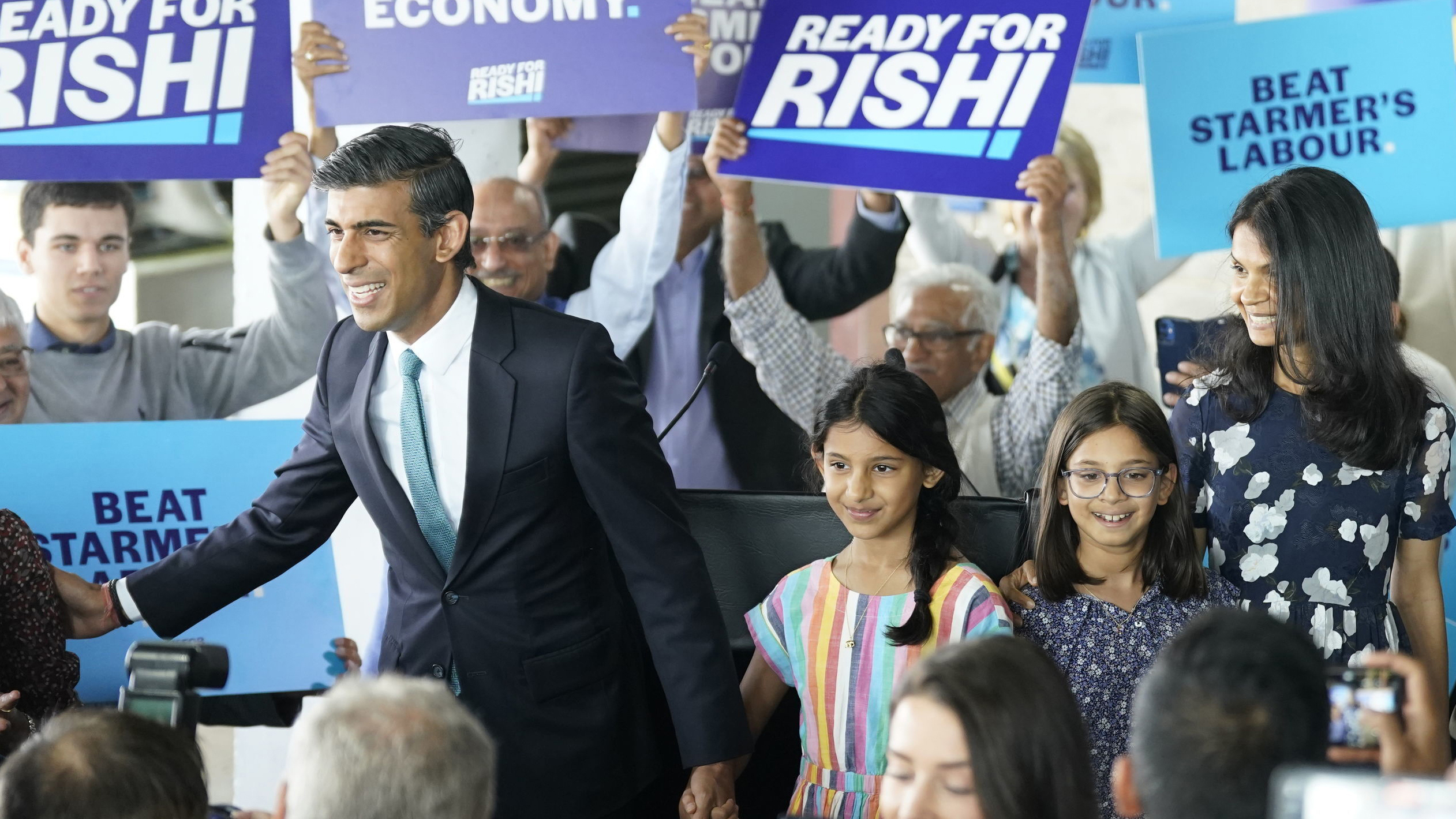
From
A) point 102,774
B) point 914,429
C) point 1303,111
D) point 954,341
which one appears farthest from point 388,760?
point 1303,111

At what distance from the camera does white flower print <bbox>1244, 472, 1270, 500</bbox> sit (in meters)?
2.49

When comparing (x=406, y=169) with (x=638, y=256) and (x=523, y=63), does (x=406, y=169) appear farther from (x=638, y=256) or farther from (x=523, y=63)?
(x=638, y=256)

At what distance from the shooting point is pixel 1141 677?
2.41m

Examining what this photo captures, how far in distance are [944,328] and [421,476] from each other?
184 cm

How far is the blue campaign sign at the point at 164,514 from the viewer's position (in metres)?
3.38

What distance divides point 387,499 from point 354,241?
41cm

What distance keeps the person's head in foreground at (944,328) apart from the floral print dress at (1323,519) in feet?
4.26

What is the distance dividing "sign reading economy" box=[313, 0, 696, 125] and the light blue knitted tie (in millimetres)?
1164

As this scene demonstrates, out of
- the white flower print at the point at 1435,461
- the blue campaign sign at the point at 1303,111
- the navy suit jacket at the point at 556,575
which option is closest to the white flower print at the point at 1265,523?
the white flower print at the point at 1435,461

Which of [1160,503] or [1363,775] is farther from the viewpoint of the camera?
[1160,503]

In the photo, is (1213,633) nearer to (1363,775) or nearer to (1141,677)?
(1363,775)

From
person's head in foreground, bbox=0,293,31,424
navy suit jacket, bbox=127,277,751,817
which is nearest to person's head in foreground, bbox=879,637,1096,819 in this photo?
navy suit jacket, bbox=127,277,751,817

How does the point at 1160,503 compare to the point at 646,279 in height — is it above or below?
below

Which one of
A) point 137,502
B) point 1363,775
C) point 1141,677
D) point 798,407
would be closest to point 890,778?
point 1363,775
